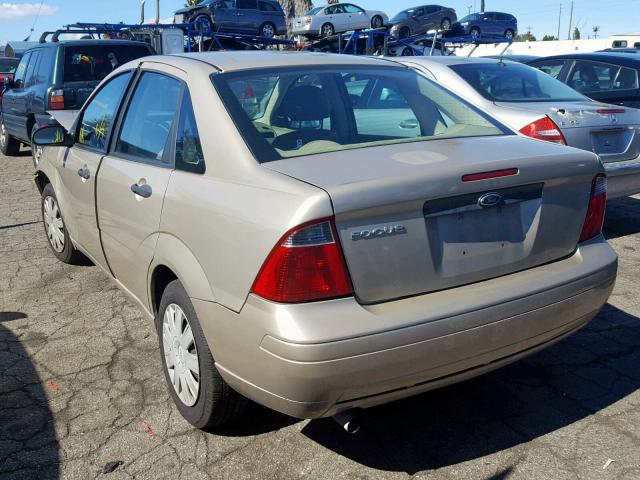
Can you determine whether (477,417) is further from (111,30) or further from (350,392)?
(111,30)

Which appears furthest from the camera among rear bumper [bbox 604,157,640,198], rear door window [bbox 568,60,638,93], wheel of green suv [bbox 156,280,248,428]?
rear door window [bbox 568,60,638,93]

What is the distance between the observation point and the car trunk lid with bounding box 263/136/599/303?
2.36 metres

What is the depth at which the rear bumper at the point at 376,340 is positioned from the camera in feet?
7.48

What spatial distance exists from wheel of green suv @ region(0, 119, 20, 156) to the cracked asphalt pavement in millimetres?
9439

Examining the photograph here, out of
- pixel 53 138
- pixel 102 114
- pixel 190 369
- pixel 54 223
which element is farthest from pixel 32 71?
pixel 190 369

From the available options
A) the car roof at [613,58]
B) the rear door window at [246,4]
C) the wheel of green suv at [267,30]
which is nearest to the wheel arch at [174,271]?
the car roof at [613,58]

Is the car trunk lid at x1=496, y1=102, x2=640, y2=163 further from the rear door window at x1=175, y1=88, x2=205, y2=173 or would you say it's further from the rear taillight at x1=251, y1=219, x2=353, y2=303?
the rear taillight at x1=251, y1=219, x2=353, y2=303

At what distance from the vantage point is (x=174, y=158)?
3.08 m

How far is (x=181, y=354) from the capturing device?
9.93ft

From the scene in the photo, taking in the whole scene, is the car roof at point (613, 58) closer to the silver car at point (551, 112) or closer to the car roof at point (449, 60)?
the silver car at point (551, 112)

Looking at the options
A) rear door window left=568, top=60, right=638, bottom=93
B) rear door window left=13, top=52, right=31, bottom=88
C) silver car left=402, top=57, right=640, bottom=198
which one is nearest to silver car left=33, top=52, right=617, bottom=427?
silver car left=402, top=57, right=640, bottom=198

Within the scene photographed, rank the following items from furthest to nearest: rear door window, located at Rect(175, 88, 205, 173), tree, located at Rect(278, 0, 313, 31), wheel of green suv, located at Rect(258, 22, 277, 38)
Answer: tree, located at Rect(278, 0, 313, 31)
wheel of green suv, located at Rect(258, 22, 277, 38)
rear door window, located at Rect(175, 88, 205, 173)

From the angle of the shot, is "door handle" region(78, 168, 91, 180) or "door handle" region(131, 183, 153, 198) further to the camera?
"door handle" region(78, 168, 91, 180)

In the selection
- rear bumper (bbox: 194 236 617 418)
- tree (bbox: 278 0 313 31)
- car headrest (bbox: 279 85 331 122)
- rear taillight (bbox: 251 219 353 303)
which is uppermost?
tree (bbox: 278 0 313 31)
